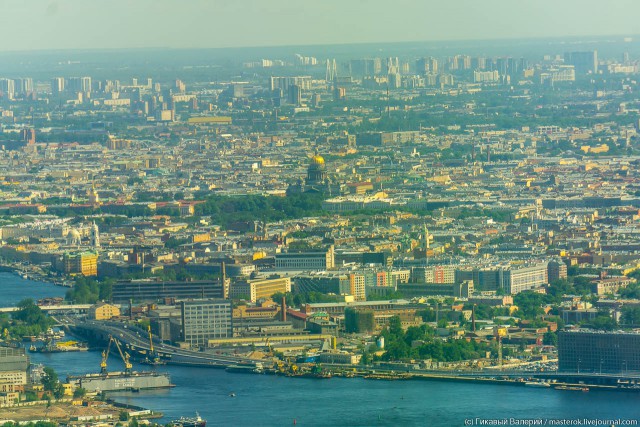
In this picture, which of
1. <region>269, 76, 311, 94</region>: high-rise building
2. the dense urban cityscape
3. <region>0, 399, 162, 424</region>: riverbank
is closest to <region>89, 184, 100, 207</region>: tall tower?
the dense urban cityscape

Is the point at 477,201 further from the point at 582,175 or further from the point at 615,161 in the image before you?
the point at 615,161

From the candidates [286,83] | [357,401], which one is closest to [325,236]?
[357,401]

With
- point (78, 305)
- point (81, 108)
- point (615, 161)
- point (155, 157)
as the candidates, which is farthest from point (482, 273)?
point (81, 108)

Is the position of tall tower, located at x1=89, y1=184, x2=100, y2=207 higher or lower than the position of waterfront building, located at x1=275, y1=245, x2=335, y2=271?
lower

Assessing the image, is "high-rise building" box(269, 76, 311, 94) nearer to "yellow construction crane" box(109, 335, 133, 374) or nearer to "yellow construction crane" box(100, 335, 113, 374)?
"yellow construction crane" box(109, 335, 133, 374)

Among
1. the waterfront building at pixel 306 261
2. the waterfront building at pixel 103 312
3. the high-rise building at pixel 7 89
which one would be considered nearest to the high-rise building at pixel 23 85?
the high-rise building at pixel 7 89

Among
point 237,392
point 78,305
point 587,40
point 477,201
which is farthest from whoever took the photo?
point 587,40
